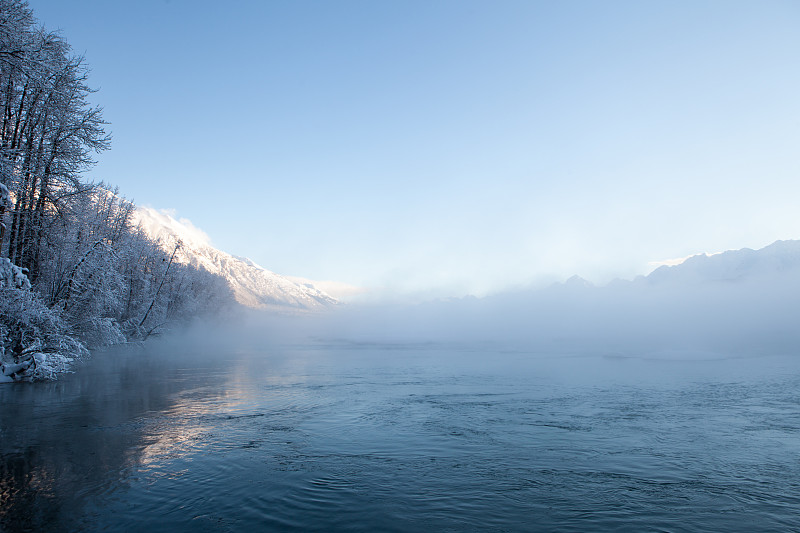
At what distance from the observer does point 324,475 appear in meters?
12.2

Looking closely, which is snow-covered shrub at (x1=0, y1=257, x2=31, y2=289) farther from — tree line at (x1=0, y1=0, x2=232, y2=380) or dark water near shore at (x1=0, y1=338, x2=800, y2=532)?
dark water near shore at (x1=0, y1=338, x2=800, y2=532)

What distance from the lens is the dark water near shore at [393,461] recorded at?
30.8 feet

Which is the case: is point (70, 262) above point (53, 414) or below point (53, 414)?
above

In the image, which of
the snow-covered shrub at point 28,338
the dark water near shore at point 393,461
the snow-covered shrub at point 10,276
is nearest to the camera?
the dark water near shore at point 393,461

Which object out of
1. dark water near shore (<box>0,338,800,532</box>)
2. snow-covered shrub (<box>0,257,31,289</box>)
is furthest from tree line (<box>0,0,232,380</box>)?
dark water near shore (<box>0,338,800,532</box>)

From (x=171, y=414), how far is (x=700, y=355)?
2727 inches

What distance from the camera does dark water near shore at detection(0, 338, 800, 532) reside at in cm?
938

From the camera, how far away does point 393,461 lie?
13.6 meters

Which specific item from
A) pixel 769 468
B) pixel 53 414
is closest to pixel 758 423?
pixel 769 468

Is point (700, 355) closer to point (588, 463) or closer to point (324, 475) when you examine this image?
point (588, 463)

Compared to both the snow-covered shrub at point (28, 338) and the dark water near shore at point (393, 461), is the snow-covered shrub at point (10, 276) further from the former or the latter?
the dark water near shore at point (393, 461)

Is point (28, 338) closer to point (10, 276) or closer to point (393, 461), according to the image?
point (10, 276)

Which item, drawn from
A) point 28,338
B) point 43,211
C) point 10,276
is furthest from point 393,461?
point 43,211

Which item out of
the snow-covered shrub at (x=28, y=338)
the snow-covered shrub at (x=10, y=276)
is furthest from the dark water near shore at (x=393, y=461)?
the snow-covered shrub at (x=10, y=276)
